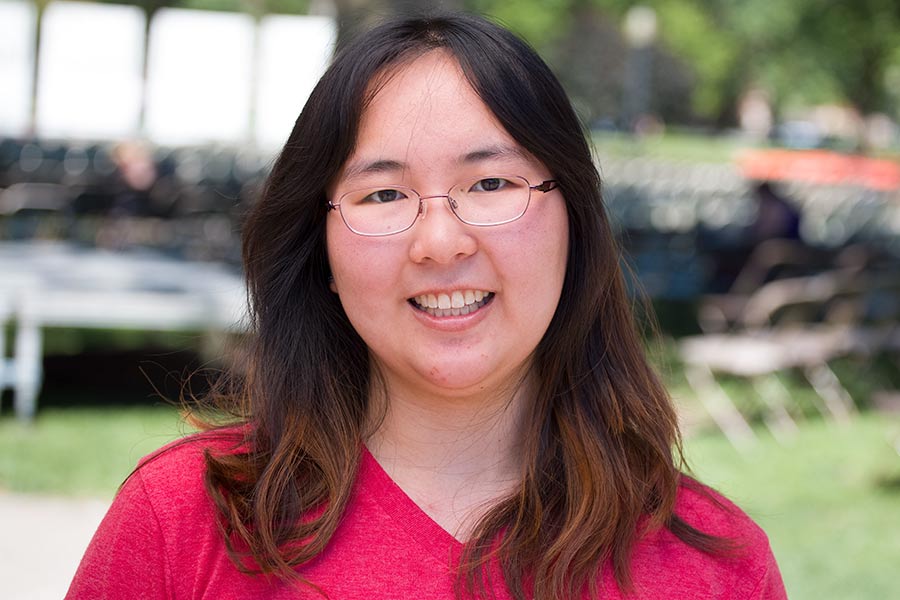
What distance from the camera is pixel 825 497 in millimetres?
6461

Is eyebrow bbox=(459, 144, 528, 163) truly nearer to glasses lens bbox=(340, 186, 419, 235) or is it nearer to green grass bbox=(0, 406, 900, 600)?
glasses lens bbox=(340, 186, 419, 235)

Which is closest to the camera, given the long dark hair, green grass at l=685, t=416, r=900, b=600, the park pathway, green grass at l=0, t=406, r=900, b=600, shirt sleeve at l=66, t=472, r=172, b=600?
shirt sleeve at l=66, t=472, r=172, b=600

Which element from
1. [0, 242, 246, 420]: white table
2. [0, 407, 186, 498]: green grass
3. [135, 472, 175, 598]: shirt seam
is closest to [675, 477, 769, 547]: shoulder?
[135, 472, 175, 598]: shirt seam

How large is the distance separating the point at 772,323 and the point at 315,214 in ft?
26.2

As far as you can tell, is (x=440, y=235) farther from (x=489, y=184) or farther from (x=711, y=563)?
(x=711, y=563)

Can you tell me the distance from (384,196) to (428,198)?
0.07 metres

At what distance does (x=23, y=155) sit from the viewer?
18.1m

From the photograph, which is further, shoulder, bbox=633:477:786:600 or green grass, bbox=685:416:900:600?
green grass, bbox=685:416:900:600

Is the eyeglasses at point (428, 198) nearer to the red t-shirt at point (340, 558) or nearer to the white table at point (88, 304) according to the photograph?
the red t-shirt at point (340, 558)

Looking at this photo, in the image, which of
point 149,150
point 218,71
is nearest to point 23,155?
point 149,150

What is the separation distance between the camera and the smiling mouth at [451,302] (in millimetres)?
1717

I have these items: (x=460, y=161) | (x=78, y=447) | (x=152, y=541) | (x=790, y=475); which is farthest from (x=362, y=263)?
(x=790, y=475)

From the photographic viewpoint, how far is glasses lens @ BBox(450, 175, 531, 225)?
67.6 inches

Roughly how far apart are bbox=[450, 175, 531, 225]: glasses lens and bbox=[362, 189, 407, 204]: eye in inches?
3.1
